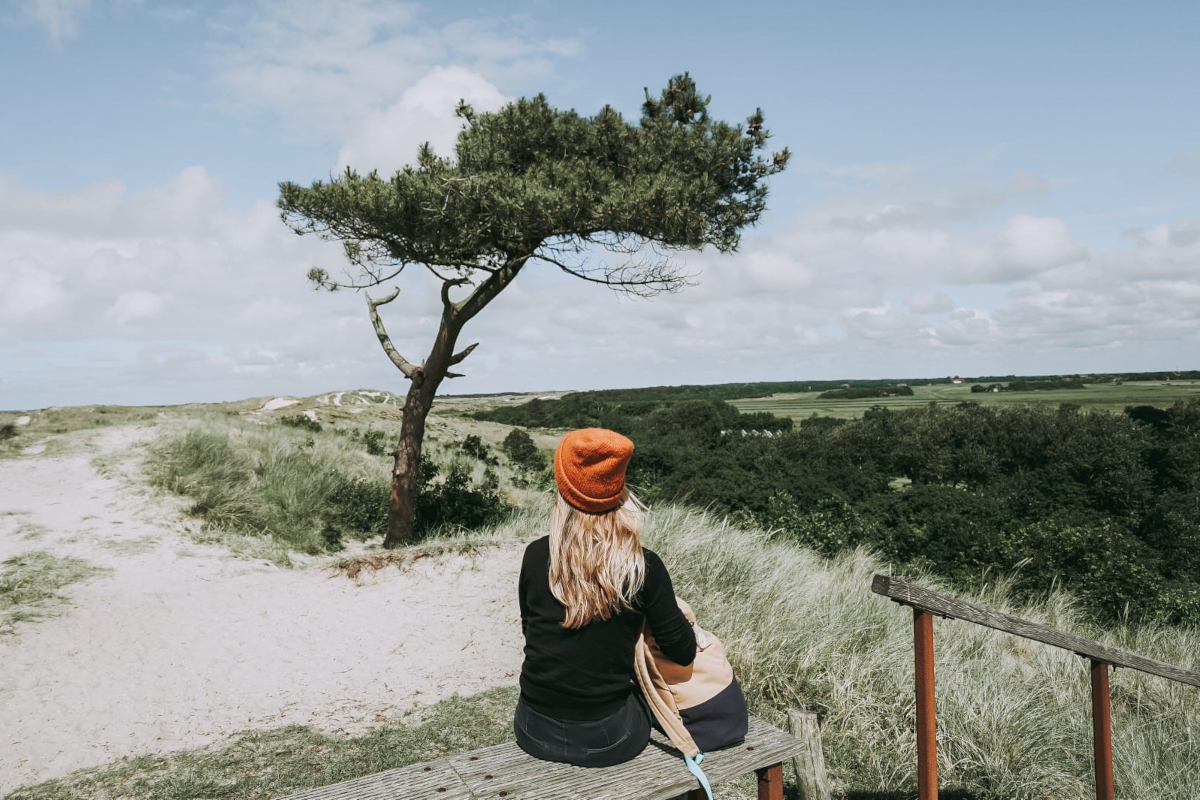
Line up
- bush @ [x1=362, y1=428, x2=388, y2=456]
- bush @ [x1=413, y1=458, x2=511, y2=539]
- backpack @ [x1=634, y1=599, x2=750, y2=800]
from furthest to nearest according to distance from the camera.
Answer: bush @ [x1=362, y1=428, x2=388, y2=456]
bush @ [x1=413, y1=458, x2=511, y2=539]
backpack @ [x1=634, y1=599, x2=750, y2=800]

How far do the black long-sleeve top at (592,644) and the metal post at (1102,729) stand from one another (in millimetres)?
2299

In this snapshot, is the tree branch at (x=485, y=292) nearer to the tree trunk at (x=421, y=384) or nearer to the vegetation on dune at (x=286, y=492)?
the tree trunk at (x=421, y=384)

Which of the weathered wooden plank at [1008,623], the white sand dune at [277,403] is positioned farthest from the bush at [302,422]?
the weathered wooden plank at [1008,623]

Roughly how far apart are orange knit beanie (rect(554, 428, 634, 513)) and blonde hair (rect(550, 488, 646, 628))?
54 millimetres

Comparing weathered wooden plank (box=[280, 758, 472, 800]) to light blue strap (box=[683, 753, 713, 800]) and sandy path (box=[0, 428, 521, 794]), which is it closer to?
light blue strap (box=[683, 753, 713, 800])

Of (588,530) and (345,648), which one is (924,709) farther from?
(345,648)

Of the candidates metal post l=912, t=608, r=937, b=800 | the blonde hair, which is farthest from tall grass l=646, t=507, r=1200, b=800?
the blonde hair

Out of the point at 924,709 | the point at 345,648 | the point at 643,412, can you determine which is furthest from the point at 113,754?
the point at 643,412

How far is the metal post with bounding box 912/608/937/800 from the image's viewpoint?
3064 mm

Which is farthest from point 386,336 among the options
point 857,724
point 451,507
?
point 857,724

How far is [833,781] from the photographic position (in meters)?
4.25

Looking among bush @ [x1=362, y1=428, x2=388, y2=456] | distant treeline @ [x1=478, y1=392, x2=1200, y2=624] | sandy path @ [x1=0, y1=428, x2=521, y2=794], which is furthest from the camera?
bush @ [x1=362, y1=428, x2=388, y2=456]

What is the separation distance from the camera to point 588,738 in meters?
2.58

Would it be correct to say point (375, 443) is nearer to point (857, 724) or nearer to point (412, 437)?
point (412, 437)
